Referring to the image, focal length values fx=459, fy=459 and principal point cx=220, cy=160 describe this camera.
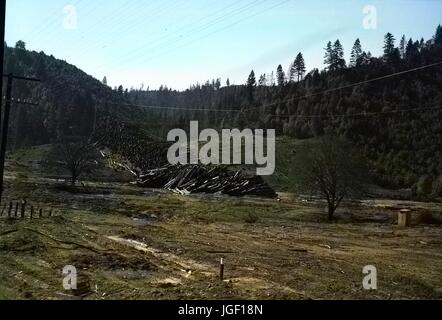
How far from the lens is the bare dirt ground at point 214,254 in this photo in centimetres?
1426

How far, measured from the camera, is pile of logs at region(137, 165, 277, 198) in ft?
193

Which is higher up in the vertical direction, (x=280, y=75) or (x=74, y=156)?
(x=280, y=75)

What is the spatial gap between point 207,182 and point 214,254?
40.4m

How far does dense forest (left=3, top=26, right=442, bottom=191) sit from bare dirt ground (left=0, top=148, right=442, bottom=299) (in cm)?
6316

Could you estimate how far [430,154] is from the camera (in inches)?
3907

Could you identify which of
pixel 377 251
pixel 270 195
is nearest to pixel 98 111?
pixel 270 195

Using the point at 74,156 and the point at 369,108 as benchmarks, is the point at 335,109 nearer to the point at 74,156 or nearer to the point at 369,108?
the point at 369,108

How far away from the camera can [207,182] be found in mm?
60656

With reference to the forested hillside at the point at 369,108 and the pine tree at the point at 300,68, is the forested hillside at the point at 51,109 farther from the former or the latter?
the pine tree at the point at 300,68

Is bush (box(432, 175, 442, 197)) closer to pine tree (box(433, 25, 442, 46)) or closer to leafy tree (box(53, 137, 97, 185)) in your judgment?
leafy tree (box(53, 137, 97, 185))

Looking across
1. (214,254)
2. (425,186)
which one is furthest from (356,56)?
(214,254)

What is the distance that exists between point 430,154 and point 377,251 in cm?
8528

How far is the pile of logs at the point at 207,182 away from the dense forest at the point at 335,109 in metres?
34.3
